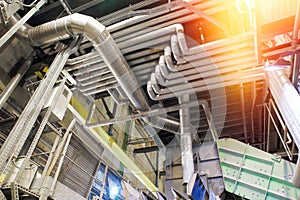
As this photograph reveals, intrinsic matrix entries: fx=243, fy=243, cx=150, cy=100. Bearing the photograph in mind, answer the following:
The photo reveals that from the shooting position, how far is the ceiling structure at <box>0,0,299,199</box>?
327 centimetres

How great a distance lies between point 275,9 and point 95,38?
236 cm

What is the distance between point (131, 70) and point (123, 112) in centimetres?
259

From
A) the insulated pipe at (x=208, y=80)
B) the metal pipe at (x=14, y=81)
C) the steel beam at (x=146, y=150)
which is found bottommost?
the metal pipe at (x=14, y=81)

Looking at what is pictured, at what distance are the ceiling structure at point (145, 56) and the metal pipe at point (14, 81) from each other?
0.04 m

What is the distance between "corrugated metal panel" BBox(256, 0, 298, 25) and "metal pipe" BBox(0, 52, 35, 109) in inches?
137

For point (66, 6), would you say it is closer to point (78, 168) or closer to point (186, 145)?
point (78, 168)

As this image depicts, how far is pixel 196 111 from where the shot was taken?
5480 mm

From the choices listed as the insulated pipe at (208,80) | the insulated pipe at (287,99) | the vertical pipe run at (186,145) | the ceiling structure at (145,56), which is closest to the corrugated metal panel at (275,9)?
the ceiling structure at (145,56)

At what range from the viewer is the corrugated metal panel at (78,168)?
365cm

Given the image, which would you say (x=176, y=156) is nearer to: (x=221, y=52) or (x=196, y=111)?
(x=196, y=111)

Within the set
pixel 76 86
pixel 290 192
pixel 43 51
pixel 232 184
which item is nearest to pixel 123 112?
pixel 76 86

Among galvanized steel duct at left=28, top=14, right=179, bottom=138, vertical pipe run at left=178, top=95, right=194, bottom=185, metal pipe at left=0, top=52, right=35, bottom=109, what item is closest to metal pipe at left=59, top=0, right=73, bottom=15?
galvanized steel duct at left=28, top=14, right=179, bottom=138

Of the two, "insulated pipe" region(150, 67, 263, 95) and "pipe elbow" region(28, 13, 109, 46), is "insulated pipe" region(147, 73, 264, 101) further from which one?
"pipe elbow" region(28, 13, 109, 46)

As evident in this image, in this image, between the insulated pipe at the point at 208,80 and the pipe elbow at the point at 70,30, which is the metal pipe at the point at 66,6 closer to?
the pipe elbow at the point at 70,30
